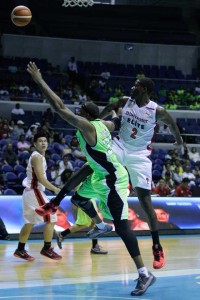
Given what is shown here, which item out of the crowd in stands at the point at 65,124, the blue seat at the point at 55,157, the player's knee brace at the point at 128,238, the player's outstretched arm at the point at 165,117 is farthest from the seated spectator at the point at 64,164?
the player's knee brace at the point at 128,238

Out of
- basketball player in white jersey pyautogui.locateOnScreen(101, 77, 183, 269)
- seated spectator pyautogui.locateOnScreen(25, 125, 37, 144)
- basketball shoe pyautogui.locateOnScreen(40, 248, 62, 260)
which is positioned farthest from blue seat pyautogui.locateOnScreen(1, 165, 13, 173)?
basketball player in white jersey pyautogui.locateOnScreen(101, 77, 183, 269)

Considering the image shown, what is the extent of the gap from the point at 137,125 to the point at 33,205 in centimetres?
225

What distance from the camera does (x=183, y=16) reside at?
29938mm

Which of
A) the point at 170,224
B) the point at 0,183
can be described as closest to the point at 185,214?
the point at 170,224

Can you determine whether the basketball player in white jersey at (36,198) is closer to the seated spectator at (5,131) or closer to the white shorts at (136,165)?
the white shorts at (136,165)

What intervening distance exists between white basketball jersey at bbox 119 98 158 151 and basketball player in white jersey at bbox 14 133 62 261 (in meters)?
1.67

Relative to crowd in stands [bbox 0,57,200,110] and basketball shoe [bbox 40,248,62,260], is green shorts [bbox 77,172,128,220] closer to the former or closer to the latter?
basketball shoe [bbox 40,248,62,260]

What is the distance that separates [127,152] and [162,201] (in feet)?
19.3

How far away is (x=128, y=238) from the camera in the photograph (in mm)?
6277

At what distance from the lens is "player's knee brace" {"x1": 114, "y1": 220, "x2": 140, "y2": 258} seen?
6266 millimetres

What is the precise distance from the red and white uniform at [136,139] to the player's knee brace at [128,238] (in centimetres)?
85

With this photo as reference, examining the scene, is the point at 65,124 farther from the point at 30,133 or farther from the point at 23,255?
the point at 23,255

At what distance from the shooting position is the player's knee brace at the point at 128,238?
6266 mm

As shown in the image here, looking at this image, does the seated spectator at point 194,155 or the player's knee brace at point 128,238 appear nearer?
the player's knee brace at point 128,238
